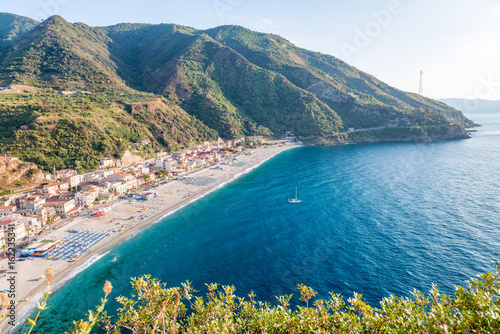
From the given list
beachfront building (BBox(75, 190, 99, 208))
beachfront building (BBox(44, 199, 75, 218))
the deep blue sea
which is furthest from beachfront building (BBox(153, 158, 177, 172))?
beachfront building (BBox(44, 199, 75, 218))

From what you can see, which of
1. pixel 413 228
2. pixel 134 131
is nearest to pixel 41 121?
pixel 134 131

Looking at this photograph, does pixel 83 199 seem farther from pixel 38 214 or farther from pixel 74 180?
pixel 74 180

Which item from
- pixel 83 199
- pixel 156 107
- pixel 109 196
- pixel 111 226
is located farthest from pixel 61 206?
pixel 156 107

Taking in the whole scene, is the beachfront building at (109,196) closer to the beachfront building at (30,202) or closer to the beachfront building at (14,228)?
the beachfront building at (30,202)

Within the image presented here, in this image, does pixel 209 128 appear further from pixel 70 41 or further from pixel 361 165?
pixel 70 41

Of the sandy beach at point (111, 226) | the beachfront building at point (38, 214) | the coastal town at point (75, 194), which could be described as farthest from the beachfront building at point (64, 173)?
the beachfront building at point (38, 214)

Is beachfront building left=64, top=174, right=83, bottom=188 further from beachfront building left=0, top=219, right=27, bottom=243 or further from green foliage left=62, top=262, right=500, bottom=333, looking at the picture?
green foliage left=62, top=262, right=500, bottom=333
